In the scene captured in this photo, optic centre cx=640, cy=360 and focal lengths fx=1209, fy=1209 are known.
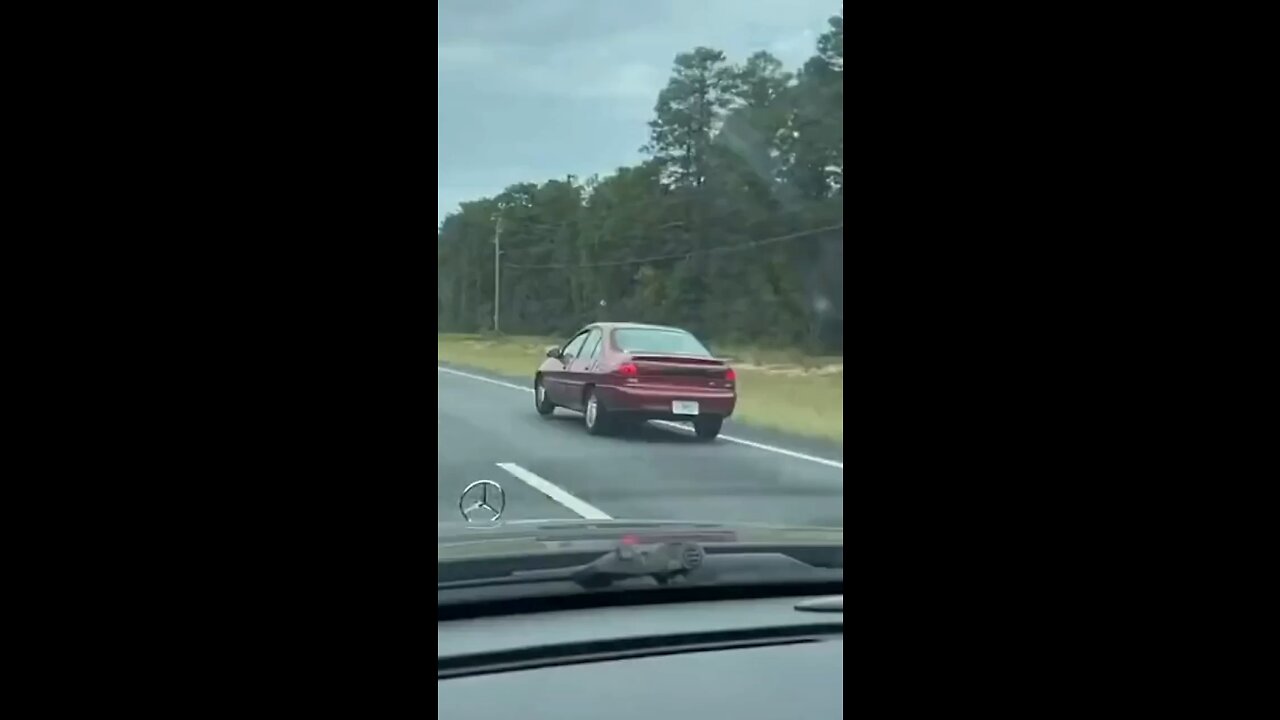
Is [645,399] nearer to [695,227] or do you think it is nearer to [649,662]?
[695,227]

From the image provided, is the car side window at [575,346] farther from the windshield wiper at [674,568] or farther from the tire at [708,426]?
the windshield wiper at [674,568]

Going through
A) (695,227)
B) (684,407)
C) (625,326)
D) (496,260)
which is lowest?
(684,407)

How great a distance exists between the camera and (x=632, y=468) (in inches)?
212

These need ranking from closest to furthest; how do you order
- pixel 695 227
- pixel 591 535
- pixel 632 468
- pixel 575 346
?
pixel 591 535, pixel 632 468, pixel 575 346, pixel 695 227

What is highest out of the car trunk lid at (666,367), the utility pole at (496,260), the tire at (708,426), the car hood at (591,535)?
the utility pole at (496,260)

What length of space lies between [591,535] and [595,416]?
3032 mm

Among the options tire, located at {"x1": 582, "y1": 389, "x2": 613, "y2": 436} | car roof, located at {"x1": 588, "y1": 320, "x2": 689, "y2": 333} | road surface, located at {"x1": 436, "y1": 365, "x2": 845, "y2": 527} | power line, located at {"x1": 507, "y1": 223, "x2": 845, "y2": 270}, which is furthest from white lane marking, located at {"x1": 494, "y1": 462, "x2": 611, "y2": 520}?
car roof, located at {"x1": 588, "y1": 320, "x2": 689, "y2": 333}

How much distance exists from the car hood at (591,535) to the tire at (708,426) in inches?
109

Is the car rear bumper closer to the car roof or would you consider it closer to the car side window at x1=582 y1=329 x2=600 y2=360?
the car side window at x1=582 y1=329 x2=600 y2=360

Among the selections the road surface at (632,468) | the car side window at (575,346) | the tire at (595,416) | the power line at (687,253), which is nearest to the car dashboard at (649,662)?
the road surface at (632,468)

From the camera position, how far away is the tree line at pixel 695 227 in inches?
Result: 194

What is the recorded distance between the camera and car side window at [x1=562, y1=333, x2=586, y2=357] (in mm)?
6375

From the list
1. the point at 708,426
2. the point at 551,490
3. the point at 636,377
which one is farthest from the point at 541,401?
the point at 551,490

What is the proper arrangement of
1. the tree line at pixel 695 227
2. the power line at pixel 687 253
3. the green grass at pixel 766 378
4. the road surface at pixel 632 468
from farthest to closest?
the green grass at pixel 766 378 < the power line at pixel 687 253 < the tree line at pixel 695 227 < the road surface at pixel 632 468
